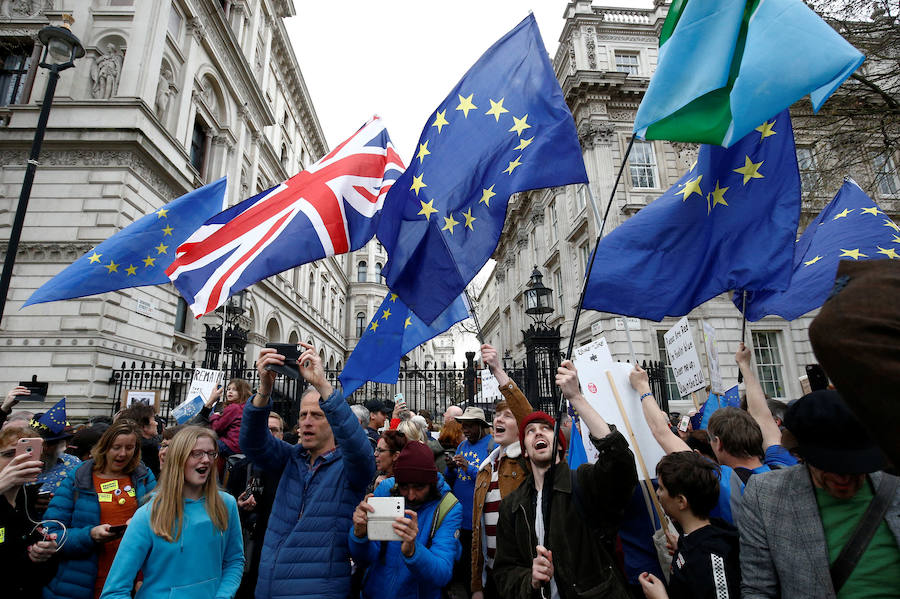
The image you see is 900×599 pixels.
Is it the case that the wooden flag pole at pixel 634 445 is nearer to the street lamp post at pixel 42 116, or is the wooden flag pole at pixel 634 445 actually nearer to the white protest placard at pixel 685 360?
the white protest placard at pixel 685 360

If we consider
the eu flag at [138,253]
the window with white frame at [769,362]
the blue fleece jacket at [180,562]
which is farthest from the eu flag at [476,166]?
the window with white frame at [769,362]

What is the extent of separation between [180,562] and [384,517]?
1.13 meters

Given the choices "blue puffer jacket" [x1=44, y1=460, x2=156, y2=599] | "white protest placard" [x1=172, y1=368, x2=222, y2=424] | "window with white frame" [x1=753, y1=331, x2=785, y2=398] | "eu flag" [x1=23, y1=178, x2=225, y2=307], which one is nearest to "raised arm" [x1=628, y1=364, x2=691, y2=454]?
"blue puffer jacket" [x1=44, y1=460, x2=156, y2=599]

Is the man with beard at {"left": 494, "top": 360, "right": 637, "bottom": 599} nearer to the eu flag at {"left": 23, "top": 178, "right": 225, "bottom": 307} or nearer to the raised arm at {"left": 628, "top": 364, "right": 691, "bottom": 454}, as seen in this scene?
the raised arm at {"left": 628, "top": 364, "right": 691, "bottom": 454}

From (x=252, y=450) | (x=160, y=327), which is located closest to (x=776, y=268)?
(x=252, y=450)

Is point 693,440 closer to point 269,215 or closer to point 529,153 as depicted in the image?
point 529,153

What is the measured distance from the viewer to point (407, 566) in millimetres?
2900

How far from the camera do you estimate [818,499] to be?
2.03m

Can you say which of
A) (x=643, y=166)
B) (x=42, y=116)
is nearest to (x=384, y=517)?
(x=42, y=116)

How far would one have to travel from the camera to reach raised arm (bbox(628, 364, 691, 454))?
289cm

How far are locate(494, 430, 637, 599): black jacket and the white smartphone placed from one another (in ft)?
2.33

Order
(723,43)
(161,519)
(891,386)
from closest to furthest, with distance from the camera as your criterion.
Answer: (891,386) → (161,519) → (723,43)

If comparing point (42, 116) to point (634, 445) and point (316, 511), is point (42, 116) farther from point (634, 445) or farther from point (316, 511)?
point (634, 445)

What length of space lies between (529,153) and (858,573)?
2936 mm
